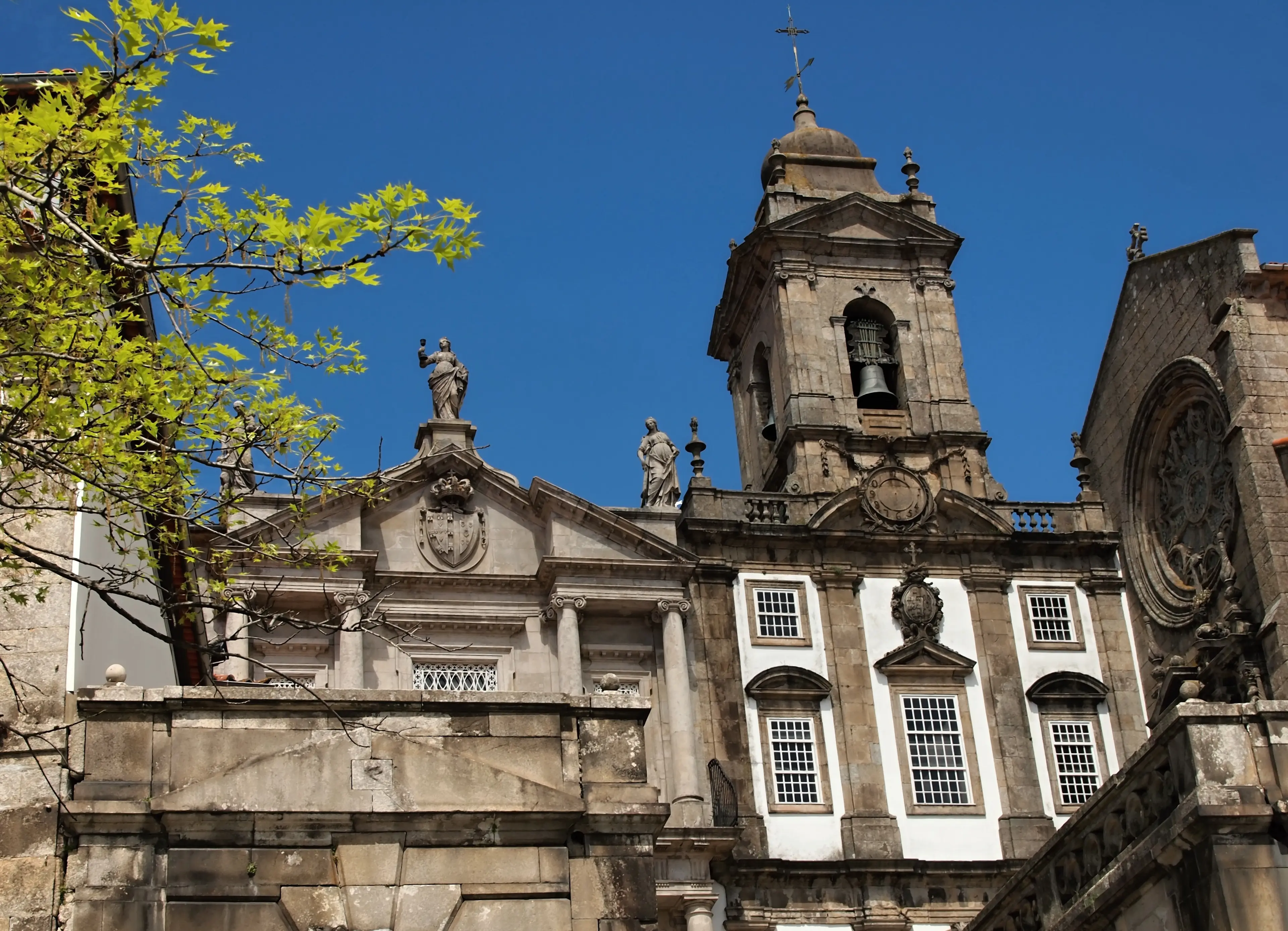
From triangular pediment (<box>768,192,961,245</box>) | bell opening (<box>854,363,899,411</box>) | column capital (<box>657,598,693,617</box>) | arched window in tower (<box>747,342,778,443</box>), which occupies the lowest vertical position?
column capital (<box>657,598,693,617</box>)

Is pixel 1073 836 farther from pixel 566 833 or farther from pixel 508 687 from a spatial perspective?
pixel 508 687

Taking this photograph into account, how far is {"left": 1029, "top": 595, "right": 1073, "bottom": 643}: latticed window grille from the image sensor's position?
33188 millimetres

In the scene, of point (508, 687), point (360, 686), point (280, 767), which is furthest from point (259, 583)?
point (280, 767)

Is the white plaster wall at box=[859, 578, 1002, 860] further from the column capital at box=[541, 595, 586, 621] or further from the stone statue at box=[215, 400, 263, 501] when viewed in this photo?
the stone statue at box=[215, 400, 263, 501]

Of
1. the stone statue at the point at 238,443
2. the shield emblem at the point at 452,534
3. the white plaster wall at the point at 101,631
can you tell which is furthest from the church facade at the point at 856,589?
the stone statue at the point at 238,443

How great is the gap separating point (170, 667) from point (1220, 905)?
522 inches

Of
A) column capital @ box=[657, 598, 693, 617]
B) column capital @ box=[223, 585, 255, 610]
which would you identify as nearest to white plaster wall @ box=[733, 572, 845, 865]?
column capital @ box=[657, 598, 693, 617]

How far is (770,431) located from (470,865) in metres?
25.1

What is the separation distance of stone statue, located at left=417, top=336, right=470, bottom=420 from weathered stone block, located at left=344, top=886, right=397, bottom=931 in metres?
19.8

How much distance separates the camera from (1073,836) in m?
14.6

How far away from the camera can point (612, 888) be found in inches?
511

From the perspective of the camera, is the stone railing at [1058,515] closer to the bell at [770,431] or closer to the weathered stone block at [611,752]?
the bell at [770,431]

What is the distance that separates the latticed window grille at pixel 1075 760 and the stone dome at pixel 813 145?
13.7 metres

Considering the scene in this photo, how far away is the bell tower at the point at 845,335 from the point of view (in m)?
34.6
